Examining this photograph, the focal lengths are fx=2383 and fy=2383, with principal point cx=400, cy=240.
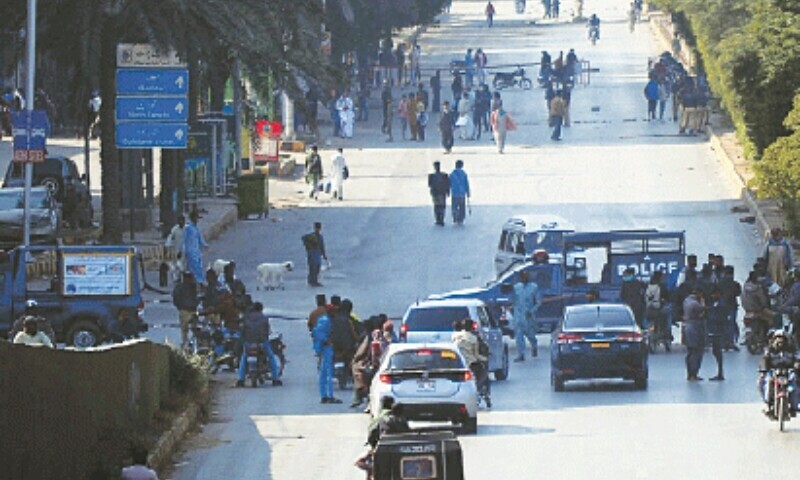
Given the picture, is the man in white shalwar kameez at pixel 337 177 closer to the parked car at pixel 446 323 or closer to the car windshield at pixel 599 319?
the parked car at pixel 446 323

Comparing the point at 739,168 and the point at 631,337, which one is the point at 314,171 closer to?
the point at 739,168

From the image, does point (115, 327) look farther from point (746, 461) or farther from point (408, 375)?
point (746, 461)

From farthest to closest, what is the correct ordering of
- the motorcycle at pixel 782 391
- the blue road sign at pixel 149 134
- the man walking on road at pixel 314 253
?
the blue road sign at pixel 149 134 < the man walking on road at pixel 314 253 < the motorcycle at pixel 782 391

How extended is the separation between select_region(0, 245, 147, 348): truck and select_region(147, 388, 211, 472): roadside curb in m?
3.62

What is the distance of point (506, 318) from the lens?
127 ft

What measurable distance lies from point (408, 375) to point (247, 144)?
118ft

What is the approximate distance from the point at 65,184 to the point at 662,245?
1758 cm

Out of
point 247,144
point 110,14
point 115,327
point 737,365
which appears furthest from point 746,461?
point 247,144

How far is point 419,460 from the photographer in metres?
19.9

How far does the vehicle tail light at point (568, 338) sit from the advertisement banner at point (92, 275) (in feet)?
22.5

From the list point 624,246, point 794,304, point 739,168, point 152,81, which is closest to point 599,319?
point 794,304

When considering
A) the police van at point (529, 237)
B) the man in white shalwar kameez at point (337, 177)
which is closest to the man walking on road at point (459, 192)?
the man in white shalwar kameez at point (337, 177)

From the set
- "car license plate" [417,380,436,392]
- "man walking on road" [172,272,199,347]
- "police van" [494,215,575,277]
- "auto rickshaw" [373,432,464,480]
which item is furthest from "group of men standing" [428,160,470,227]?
"auto rickshaw" [373,432,464,480]

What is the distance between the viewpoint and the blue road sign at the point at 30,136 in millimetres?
36875
